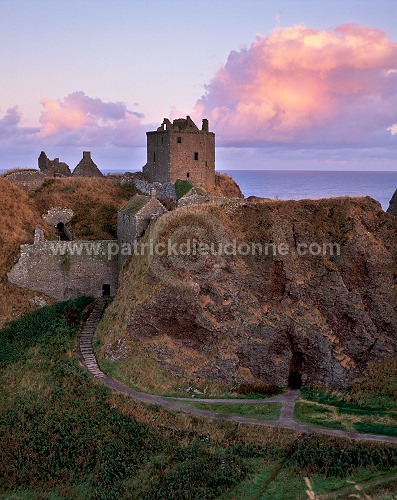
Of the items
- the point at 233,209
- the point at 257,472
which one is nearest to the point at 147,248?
the point at 233,209

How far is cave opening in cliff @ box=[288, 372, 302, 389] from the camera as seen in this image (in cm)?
3688

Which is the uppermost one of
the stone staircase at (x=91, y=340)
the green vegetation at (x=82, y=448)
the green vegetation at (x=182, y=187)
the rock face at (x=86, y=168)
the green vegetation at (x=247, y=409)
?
the rock face at (x=86, y=168)

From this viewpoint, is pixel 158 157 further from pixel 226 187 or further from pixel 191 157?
pixel 226 187

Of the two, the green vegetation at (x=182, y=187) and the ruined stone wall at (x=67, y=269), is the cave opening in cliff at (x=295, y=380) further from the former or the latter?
the green vegetation at (x=182, y=187)

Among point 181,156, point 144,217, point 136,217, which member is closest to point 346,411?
point 144,217

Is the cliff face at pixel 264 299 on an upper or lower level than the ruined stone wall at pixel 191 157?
lower

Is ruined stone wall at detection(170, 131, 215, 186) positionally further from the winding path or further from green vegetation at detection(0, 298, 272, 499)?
green vegetation at detection(0, 298, 272, 499)

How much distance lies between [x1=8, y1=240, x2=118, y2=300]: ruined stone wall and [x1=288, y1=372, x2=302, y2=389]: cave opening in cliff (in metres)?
15.1

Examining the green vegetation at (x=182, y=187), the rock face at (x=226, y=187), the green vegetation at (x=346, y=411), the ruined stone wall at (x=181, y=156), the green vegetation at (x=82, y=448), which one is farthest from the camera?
the rock face at (x=226, y=187)

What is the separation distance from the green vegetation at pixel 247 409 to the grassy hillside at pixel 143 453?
1412 millimetres

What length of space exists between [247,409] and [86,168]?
125 feet

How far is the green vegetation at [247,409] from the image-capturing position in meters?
32.1

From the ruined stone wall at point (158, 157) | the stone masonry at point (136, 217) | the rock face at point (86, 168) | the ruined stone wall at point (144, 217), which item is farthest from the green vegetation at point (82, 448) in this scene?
the rock face at point (86, 168)

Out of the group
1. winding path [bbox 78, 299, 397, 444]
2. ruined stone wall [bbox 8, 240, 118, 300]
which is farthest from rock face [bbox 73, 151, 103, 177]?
winding path [bbox 78, 299, 397, 444]
